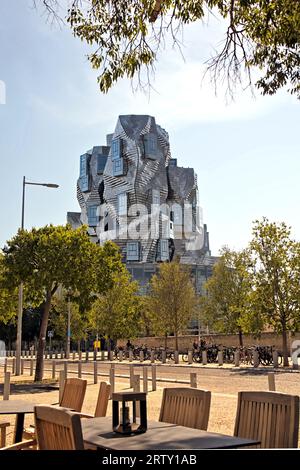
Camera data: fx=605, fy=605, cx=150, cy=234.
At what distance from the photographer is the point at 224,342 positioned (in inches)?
2265

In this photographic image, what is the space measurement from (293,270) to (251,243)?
9.90ft

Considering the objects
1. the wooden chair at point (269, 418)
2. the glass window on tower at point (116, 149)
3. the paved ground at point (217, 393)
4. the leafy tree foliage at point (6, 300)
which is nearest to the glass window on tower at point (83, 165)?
the glass window on tower at point (116, 149)

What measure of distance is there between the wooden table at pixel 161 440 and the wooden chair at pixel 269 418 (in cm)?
40

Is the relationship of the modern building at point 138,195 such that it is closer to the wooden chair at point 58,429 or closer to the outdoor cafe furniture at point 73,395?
the outdoor cafe furniture at point 73,395

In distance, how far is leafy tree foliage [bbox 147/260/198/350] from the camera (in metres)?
51.9

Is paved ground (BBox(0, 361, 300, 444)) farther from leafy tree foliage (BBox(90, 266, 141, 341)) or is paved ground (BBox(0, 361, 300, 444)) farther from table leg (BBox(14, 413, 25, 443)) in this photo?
leafy tree foliage (BBox(90, 266, 141, 341))

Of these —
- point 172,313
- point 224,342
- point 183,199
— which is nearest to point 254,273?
point 172,313

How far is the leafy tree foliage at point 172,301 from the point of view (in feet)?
170

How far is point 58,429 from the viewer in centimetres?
417

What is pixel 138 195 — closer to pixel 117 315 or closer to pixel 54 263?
pixel 117 315

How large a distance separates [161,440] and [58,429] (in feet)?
Answer: 3.66

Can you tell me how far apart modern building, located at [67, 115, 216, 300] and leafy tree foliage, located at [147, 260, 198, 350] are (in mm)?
84769

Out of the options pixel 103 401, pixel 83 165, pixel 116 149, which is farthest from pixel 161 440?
pixel 83 165

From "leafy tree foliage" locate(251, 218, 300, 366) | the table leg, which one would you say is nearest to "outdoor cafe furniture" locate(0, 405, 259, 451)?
the table leg
